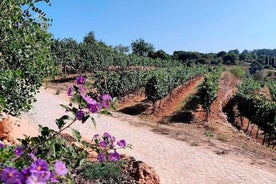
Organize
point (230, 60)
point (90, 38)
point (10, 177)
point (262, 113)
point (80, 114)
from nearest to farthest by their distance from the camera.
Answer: point (10, 177) < point (80, 114) < point (262, 113) < point (90, 38) < point (230, 60)

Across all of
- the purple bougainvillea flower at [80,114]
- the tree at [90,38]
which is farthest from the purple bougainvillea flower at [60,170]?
the tree at [90,38]

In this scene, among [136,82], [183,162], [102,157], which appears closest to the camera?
[102,157]

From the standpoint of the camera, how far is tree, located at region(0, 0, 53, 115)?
22.9 ft

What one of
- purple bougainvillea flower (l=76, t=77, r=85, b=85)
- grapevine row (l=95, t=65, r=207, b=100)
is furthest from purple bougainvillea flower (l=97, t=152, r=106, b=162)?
grapevine row (l=95, t=65, r=207, b=100)

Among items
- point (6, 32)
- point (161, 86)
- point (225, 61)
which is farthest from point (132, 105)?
point (225, 61)

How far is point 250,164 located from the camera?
14953mm

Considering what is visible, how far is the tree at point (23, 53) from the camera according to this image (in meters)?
6.97

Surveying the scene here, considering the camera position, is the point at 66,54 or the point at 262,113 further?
the point at 66,54

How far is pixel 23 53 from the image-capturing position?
7465mm

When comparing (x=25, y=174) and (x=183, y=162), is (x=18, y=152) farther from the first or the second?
(x=183, y=162)

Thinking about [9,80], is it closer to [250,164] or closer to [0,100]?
[0,100]

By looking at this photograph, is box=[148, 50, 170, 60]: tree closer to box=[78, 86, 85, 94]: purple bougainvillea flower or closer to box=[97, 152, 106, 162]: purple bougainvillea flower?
box=[97, 152, 106, 162]: purple bougainvillea flower

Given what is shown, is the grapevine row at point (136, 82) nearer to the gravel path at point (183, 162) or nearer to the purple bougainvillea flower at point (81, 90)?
the gravel path at point (183, 162)

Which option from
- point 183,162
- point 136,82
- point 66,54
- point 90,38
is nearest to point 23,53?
point 183,162
